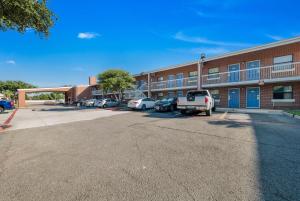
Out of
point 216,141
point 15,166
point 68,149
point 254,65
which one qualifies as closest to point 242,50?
point 254,65

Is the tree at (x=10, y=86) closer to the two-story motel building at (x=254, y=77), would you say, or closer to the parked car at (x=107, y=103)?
the parked car at (x=107, y=103)

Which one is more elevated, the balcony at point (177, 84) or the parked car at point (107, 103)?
the balcony at point (177, 84)

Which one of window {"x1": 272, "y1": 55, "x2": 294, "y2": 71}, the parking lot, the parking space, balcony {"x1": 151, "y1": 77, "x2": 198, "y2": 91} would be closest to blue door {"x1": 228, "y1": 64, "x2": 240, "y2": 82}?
window {"x1": 272, "y1": 55, "x2": 294, "y2": 71}

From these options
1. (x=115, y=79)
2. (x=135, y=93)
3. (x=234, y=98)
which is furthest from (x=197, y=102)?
(x=135, y=93)

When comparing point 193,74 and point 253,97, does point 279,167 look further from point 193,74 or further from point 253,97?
point 193,74

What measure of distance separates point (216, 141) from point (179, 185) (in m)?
3.40

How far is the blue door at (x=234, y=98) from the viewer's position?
19314 mm

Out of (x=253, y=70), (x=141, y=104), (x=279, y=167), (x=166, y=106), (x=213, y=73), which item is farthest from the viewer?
(x=213, y=73)

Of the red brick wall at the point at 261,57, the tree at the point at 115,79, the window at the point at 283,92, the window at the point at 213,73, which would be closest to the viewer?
the red brick wall at the point at 261,57

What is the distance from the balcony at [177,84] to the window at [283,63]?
26.7 ft

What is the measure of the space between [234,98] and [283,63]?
5.46 m

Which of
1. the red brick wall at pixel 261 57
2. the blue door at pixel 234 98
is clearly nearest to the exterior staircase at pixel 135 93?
the red brick wall at pixel 261 57

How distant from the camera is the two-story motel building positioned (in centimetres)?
1542

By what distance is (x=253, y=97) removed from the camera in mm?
18062
